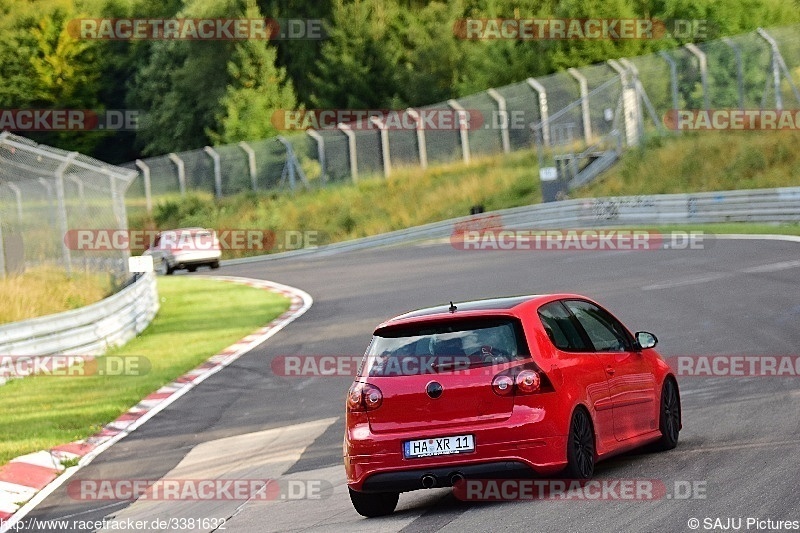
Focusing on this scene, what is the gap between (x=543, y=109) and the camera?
155ft

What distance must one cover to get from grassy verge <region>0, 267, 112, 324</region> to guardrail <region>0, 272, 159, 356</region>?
67 centimetres

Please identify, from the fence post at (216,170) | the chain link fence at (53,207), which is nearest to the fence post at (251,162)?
the fence post at (216,170)

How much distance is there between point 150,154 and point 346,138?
38586 mm

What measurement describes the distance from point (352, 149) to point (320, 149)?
169 cm

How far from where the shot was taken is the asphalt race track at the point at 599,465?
8305mm

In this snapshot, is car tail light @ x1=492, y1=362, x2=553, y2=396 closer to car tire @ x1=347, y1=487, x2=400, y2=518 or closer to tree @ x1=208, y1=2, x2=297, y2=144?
car tire @ x1=347, y1=487, x2=400, y2=518

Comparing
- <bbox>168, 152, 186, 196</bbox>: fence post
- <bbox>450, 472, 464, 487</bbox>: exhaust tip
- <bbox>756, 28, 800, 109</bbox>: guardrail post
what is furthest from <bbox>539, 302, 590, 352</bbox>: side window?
<bbox>168, 152, 186, 196</bbox>: fence post

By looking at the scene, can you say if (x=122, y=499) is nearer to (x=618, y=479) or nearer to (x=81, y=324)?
(x=618, y=479)

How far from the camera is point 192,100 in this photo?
86.8 metres

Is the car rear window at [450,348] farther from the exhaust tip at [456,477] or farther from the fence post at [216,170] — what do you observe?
the fence post at [216,170]

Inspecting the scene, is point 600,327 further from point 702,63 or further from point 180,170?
point 180,170

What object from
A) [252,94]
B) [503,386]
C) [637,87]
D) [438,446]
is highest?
[252,94]

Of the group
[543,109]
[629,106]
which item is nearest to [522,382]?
[629,106]

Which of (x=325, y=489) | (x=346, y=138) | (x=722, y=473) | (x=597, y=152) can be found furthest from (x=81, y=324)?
(x=346, y=138)
